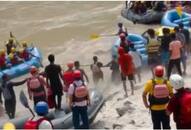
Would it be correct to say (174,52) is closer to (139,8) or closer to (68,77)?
(68,77)

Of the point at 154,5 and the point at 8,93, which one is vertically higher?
the point at 154,5

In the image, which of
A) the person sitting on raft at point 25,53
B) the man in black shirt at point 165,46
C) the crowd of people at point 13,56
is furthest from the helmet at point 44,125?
the person sitting on raft at point 25,53

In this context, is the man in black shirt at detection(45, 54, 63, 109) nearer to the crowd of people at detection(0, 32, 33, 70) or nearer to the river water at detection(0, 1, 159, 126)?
the river water at detection(0, 1, 159, 126)

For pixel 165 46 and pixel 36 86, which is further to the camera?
pixel 165 46

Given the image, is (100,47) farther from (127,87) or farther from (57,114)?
(57,114)

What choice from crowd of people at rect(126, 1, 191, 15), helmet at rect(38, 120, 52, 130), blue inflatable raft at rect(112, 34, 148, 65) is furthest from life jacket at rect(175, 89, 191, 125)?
crowd of people at rect(126, 1, 191, 15)

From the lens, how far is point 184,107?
20.6ft

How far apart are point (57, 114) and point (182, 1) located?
35.5ft

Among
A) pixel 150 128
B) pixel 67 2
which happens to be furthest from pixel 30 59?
pixel 67 2

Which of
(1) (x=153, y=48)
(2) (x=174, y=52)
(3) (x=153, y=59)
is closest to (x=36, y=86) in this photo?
(2) (x=174, y=52)

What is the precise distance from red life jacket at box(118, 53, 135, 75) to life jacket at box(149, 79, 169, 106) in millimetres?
3129

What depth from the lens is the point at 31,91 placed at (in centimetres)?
952

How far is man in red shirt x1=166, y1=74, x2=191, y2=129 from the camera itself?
625cm

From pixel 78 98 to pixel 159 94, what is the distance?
4.80 feet
